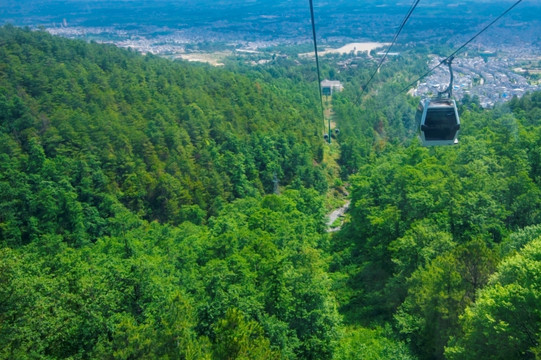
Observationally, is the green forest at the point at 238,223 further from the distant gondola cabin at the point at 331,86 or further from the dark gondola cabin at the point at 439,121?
the distant gondola cabin at the point at 331,86

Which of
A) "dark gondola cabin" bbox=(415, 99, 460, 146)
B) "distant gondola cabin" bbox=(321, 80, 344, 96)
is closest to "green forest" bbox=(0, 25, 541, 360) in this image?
"dark gondola cabin" bbox=(415, 99, 460, 146)

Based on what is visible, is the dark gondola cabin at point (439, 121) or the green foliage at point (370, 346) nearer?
the dark gondola cabin at point (439, 121)

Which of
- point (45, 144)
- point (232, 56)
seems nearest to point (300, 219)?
point (45, 144)

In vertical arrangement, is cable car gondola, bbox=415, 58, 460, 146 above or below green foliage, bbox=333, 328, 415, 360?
above

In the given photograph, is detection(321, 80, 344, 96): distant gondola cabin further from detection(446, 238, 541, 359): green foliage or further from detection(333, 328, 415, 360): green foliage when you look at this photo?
detection(446, 238, 541, 359): green foliage

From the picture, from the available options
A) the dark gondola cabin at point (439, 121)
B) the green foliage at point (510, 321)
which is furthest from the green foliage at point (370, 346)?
the dark gondola cabin at point (439, 121)

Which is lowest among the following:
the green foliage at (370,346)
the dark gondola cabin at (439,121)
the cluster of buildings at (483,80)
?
the green foliage at (370,346)

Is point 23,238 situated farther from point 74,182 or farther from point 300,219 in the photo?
point 300,219
